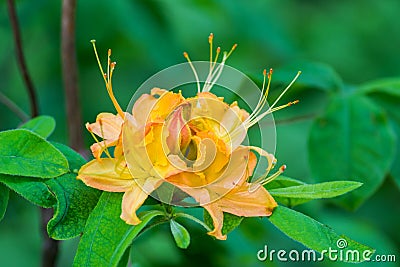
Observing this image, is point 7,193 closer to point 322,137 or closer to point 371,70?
point 322,137

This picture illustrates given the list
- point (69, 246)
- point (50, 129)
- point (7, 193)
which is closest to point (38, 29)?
point (69, 246)

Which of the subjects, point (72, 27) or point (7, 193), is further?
point (72, 27)

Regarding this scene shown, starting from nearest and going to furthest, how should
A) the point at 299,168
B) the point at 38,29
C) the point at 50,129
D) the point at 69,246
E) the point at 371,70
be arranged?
the point at 50,129, the point at 38,29, the point at 69,246, the point at 299,168, the point at 371,70

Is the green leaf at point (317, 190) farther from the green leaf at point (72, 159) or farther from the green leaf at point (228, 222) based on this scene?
the green leaf at point (72, 159)

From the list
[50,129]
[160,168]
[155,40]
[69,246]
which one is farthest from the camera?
[69,246]

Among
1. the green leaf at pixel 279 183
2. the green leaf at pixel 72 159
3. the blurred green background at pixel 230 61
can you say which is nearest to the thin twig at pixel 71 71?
the blurred green background at pixel 230 61

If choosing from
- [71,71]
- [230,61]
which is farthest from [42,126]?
[230,61]

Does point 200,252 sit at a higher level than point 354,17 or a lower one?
lower

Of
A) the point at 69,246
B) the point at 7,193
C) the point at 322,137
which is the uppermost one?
the point at 322,137
